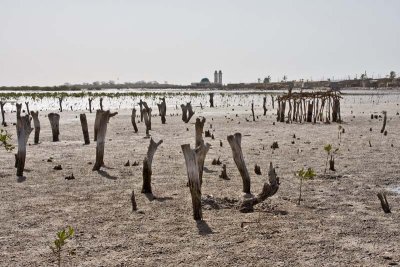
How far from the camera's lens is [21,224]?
950cm

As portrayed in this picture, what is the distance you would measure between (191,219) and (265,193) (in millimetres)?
1661

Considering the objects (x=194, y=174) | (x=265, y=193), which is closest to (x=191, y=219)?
(x=194, y=174)

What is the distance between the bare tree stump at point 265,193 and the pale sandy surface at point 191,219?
0.22 meters

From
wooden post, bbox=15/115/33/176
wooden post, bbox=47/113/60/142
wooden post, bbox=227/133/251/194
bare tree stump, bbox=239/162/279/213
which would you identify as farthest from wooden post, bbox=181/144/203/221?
wooden post, bbox=47/113/60/142

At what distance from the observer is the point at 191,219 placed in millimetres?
9805

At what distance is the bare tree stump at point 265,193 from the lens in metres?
10.1

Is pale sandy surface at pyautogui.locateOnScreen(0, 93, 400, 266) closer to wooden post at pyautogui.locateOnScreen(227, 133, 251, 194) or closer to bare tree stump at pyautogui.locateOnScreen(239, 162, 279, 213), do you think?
bare tree stump at pyautogui.locateOnScreen(239, 162, 279, 213)

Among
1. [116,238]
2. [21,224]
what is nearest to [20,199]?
[21,224]

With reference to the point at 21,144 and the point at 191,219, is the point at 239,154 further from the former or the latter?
the point at 21,144

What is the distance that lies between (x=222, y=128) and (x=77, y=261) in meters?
22.1

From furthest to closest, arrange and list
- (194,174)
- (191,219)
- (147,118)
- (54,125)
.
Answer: (147,118) < (54,125) < (191,219) < (194,174)

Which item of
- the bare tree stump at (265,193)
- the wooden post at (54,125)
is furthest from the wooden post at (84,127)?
the bare tree stump at (265,193)

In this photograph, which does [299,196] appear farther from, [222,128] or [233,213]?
[222,128]

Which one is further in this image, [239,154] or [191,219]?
[239,154]
